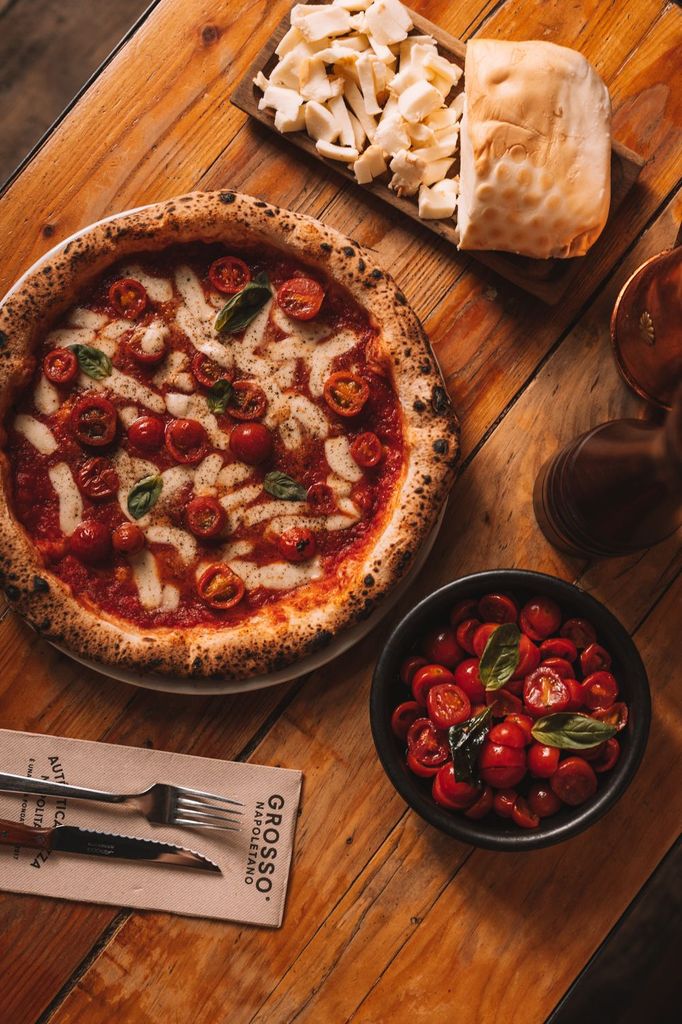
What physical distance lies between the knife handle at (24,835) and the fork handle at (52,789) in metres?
0.09

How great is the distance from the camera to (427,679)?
7.55ft

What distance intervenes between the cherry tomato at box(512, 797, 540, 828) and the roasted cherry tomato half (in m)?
1.06

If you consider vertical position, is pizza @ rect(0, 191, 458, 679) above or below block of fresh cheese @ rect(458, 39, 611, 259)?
below

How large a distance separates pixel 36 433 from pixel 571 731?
5.33ft

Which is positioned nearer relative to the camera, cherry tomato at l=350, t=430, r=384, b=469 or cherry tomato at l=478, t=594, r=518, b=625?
cherry tomato at l=478, t=594, r=518, b=625

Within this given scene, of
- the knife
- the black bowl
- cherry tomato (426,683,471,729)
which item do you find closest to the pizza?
the black bowl

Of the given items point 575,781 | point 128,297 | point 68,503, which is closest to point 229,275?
point 128,297

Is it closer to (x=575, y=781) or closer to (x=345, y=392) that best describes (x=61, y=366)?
(x=345, y=392)

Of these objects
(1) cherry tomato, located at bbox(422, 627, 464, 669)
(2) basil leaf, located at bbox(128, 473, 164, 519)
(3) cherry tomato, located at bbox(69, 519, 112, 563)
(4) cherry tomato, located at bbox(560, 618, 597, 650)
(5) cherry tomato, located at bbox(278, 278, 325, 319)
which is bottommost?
(3) cherry tomato, located at bbox(69, 519, 112, 563)

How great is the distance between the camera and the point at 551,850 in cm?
254

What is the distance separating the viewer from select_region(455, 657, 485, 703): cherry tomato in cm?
230

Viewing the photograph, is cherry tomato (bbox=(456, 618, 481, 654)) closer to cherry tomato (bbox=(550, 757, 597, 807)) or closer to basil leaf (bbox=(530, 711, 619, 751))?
basil leaf (bbox=(530, 711, 619, 751))

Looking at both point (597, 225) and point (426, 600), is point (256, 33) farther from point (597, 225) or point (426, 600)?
point (426, 600)

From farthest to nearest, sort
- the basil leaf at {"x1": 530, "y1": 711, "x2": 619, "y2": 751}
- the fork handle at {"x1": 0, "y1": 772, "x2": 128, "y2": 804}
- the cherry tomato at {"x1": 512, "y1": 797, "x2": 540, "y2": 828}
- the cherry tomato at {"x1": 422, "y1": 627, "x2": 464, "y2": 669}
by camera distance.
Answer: the fork handle at {"x1": 0, "y1": 772, "x2": 128, "y2": 804} → the cherry tomato at {"x1": 422, "y1": 627, "x2": 464, "y2": 669} → the cherry tomato at {"x1": 512, "y1": 797, "x2": 540, "y2": 828} → the basil leaf at {"x1": 530, "y1": 711, "x2": 619, "y2": 751}
